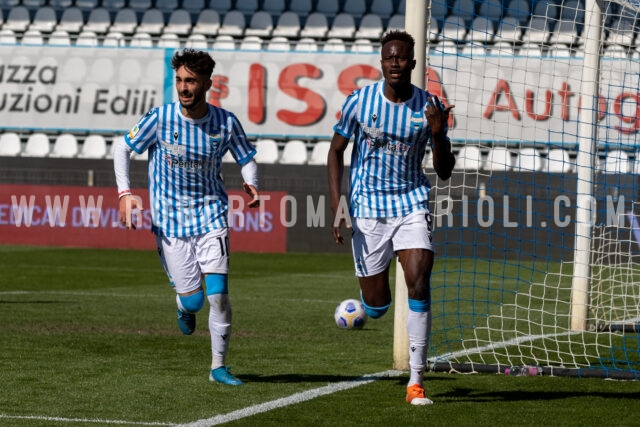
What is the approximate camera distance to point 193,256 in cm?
714

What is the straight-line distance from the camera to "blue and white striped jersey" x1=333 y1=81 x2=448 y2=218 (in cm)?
666

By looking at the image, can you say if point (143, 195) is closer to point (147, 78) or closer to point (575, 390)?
point (147, 78)

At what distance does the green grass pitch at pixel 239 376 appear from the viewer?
5945 mm

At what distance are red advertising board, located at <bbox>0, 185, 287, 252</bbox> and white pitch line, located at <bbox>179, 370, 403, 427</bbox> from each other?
52.8 feet

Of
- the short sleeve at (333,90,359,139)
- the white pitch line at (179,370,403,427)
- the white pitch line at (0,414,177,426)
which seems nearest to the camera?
the white pitch line at (0,414,177,426)

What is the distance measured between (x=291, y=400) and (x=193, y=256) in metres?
1.21

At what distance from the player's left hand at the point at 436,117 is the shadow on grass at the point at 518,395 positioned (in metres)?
1.53

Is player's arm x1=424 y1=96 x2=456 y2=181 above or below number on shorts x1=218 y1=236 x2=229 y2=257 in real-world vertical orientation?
above

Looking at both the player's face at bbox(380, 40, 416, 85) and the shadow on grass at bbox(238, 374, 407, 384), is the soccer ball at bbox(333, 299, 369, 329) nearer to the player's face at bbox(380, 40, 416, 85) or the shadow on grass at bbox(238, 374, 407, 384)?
the shadow on grass at bbox(238, 374, 407, 384)

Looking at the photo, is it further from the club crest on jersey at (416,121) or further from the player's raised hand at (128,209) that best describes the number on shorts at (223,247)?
the club crest on jersey at (416,121)

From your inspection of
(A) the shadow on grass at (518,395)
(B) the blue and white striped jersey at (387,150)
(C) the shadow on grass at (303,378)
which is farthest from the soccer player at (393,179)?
(C) the shadow on grass at (303,378)

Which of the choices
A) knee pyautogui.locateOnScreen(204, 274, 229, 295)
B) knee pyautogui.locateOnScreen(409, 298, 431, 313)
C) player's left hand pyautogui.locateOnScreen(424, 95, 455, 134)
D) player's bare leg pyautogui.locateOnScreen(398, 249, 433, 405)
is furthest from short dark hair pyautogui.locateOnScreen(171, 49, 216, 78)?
knee pyautogui.locateOnScreen(409, 298, 431, 313)

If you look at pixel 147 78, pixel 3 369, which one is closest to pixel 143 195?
pixel 147 78

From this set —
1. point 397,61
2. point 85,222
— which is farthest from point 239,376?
point 85,222
